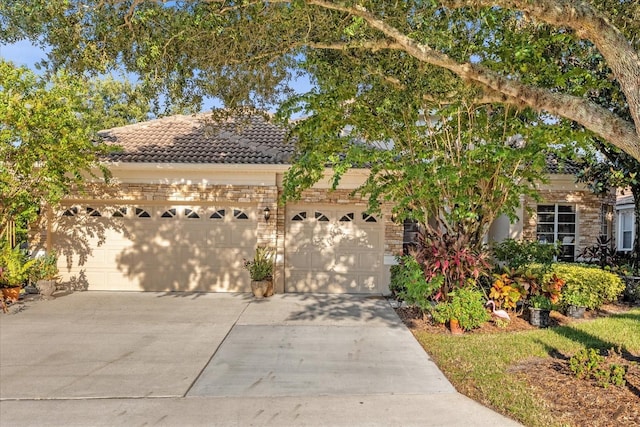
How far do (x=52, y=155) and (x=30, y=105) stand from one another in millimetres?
1103

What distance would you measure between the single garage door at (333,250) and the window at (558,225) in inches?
191

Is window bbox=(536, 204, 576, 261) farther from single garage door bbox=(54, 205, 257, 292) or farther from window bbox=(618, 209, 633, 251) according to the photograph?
single garage door bbox=(54, 205, 257, 292)

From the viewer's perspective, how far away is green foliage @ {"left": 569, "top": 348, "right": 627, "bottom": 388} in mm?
4711

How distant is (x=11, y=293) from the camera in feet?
31.1

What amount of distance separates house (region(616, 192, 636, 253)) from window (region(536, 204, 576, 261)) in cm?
766

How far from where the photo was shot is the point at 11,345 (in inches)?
261

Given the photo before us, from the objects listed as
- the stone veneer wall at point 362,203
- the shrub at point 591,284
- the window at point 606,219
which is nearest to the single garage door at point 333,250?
the stone veneer wall at point 362,203

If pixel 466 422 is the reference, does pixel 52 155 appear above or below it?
above

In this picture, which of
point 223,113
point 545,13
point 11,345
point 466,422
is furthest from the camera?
point 223,113

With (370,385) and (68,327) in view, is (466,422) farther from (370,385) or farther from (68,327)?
(68,327)

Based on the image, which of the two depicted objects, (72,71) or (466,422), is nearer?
(466,422)

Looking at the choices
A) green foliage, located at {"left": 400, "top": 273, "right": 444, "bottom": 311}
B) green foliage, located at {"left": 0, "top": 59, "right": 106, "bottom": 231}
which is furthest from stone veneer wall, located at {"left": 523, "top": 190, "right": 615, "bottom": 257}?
green foliage, located at {"left": 0, "top": 59, "right": 106, "bottom": 231}

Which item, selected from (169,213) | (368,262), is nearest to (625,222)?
(368,262)

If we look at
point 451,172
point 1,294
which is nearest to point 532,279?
point 451,172
